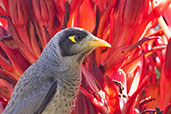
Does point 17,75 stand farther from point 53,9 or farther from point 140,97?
point 140,97

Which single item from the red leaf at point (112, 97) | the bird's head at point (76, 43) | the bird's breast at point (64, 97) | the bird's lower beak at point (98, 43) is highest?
the bird's head at point (76, 43)

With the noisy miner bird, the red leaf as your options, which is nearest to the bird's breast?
the noisy miner bird

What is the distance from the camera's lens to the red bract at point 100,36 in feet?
3.79

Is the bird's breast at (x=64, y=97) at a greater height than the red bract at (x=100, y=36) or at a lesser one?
lesser

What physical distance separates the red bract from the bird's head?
0.06 meters

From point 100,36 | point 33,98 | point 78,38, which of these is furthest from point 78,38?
point 33,98

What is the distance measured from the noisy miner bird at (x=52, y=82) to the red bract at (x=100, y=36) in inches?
2.2

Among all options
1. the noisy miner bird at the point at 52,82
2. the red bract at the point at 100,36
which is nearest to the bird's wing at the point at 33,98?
the noisy miner bird at the point at 52,82

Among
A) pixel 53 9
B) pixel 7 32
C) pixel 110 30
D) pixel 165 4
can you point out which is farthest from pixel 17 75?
pixel 165 4

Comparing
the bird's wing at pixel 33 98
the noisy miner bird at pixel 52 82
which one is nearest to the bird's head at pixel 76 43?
the noisy miner bird at pixel 52 82

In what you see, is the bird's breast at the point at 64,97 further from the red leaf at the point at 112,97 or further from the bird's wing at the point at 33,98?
the red leaf at the point at 112,97

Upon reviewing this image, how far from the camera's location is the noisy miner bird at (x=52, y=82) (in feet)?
3.94

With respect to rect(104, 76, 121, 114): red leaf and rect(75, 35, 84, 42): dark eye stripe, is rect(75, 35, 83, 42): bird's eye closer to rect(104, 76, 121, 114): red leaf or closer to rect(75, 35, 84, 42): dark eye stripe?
rect(75, 35, 84, 42): dark eye stripe

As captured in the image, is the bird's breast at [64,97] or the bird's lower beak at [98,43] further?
the bird's breast at [64,97]
